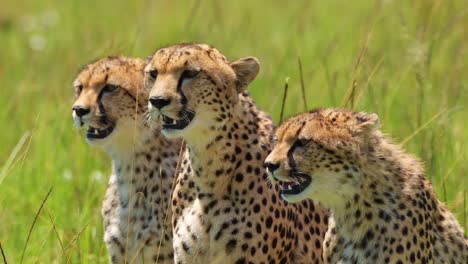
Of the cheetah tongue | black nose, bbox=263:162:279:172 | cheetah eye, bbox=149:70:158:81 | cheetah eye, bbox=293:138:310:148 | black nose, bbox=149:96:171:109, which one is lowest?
the cheetah tongue

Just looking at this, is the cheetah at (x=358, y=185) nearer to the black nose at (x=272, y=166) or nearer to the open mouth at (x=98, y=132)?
the black nose at (x=272, y=166)

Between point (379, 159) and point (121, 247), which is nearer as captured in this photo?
point (379, 159)

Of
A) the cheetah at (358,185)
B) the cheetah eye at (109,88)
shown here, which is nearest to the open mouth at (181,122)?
the cheetah at (358,185)

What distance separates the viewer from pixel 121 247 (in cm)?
578

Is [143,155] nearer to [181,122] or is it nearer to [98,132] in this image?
[98,132]

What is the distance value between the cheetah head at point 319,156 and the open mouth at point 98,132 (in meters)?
1.13

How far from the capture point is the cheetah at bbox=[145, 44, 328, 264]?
17.7 ft

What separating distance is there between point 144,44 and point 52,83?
135 cm

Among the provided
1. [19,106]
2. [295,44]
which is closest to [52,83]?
[19,106]

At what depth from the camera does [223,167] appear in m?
5.52

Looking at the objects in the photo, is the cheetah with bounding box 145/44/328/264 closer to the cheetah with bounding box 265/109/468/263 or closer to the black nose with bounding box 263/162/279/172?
the cheetah with bounding box 265/109/468/263

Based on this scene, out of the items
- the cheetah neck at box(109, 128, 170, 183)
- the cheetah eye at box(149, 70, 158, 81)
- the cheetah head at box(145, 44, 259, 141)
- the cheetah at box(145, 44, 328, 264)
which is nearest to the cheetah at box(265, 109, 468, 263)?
the cheetah at box(145, 44, 328, 264)

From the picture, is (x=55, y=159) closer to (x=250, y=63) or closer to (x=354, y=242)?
(x=250, y=63)

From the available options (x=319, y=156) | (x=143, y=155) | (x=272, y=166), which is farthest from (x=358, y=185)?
(x=143, y=155)
